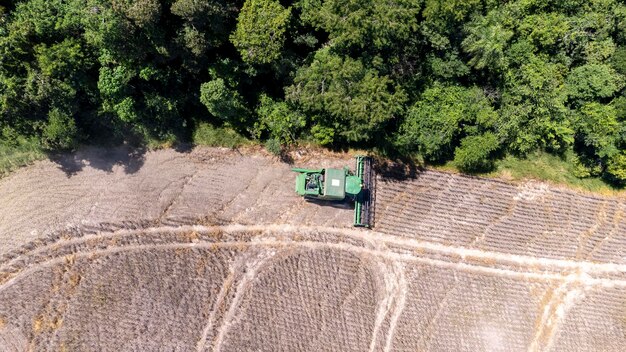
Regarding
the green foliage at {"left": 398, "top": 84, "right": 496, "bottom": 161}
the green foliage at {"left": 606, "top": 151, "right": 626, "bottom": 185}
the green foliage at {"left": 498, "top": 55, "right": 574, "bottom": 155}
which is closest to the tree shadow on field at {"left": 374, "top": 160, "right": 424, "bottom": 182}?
the green foliage at {"left": 398, "top": 84, "right": 496, "bottom": 161}

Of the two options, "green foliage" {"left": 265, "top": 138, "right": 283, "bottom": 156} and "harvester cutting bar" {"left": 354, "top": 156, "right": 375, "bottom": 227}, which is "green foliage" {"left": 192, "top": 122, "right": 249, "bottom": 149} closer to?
"green foliage" {"left": 265, "top": 138, "right": 283, "bottom": 156}

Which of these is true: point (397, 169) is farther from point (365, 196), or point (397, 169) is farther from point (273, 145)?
point (273, 145)

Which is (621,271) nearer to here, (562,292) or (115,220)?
(562,292)

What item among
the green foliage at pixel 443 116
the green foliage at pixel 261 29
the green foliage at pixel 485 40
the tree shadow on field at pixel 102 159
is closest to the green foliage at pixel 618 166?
the green foliage at pixel 443 116

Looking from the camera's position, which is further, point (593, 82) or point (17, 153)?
point (593, 82)

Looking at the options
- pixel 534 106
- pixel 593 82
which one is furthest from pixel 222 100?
pixel 593 82

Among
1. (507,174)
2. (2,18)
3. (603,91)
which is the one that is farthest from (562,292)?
(2,18)
